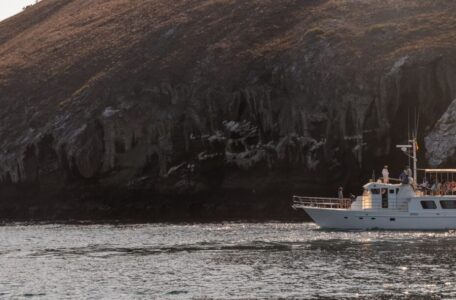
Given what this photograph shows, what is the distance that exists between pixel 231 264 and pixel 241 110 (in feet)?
214

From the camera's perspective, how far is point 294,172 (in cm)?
12306

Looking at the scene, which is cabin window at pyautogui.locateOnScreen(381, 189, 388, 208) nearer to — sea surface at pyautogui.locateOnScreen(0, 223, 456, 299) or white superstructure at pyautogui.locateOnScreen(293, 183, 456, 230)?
white superstructure at pyautogui.locateOnScreen(293, 183, 456, 230)

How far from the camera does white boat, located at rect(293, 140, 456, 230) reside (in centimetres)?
9262

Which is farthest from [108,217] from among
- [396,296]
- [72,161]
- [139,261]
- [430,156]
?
[396,296]

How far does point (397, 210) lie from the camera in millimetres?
93750

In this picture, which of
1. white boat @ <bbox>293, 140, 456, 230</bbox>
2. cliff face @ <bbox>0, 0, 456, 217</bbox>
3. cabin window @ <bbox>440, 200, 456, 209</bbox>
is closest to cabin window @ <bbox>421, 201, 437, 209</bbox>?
white boat @ <bbox>293, 140, 456, 230</bbox>

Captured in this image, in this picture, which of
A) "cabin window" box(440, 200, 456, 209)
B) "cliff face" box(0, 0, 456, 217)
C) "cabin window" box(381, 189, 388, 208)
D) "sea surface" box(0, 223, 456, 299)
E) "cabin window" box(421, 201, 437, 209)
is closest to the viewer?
"sea surface" box(0, 223, 456, 299)

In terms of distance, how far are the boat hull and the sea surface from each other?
4.49 ft

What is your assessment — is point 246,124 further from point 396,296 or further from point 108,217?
point 396,296

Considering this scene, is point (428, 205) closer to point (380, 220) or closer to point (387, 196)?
point (387, 196)

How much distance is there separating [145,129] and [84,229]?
32.6 meters

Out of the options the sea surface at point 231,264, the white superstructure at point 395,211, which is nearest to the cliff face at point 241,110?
the white superstructure at point 395,211

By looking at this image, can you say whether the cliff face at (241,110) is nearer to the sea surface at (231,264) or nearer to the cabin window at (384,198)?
the cabin window at (384,198)

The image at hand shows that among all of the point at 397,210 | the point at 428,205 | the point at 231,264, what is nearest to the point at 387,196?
the point at 397,210
